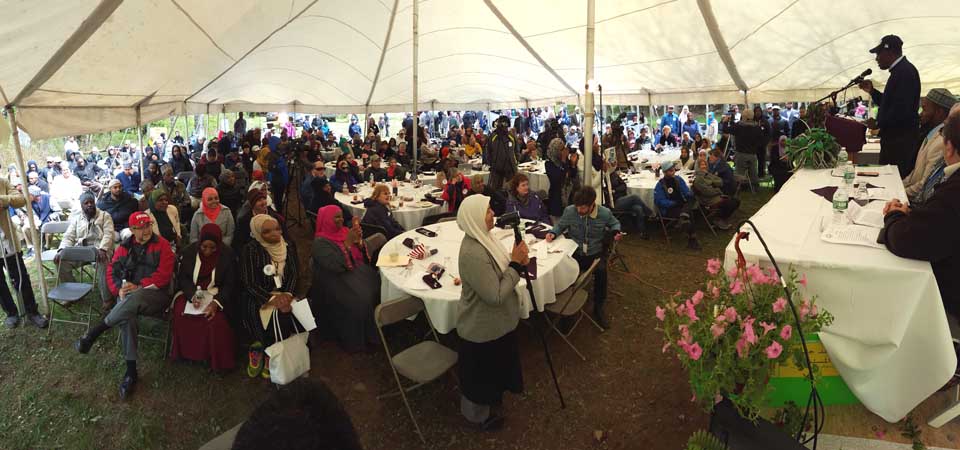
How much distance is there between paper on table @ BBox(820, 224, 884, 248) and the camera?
2.78 metres

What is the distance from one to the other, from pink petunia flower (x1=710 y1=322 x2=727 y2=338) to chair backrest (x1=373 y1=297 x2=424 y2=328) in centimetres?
215

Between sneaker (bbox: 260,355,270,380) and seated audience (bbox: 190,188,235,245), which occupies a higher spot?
seated audience (bbox: 190,188,235,245)

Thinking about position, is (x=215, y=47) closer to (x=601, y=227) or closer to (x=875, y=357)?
(x=601, y=227)

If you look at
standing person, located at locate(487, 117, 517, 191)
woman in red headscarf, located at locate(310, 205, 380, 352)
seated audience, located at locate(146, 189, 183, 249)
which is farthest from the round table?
seated audience, located at locate(146, 189, 183, 249)

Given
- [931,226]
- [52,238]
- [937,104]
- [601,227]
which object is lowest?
[52,238]

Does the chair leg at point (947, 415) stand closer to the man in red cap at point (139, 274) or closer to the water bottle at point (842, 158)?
the water bottle at point (842, 158)

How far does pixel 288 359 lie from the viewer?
3600 mm

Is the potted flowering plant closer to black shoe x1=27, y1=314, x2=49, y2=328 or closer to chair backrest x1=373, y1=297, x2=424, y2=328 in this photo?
chair backrest x1=373, y1=297, x2=424, y2=328

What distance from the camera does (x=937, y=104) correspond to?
450 cm

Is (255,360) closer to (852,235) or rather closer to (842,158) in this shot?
(852,235)

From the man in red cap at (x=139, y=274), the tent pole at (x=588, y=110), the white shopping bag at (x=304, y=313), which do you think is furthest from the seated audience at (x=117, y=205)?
the tent pole at (x=588, y=110)

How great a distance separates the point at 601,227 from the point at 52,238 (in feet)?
32.9

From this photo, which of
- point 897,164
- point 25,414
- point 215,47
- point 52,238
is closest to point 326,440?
point 25,414

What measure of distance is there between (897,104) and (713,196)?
292 centimetres
